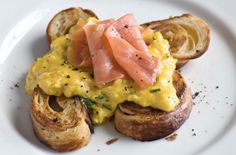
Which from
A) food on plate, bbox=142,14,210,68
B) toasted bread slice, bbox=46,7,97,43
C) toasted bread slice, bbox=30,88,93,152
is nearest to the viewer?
toasted bread slice, bbox=30,88,93,152

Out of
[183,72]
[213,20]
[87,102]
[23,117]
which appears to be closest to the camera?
[87,102]

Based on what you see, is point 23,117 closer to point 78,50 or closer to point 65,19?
point 78,50

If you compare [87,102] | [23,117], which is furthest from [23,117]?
[87,102]

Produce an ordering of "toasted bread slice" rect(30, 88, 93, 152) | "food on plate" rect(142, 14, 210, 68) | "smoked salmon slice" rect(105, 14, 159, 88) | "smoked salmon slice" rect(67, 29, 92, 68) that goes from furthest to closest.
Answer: "food on plate" rect(142, 14, 210, 68)
"smoked salmon slice" rect(67, 29, 92, 68)
"smoked salmon slice" rect(105, 14, 159, 88)
"toasted bread slice" rect(30, 88, 93, 152)

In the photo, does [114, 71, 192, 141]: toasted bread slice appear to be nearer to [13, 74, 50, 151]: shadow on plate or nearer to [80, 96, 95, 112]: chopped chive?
[80, 96, 95, 112]: chopped chive

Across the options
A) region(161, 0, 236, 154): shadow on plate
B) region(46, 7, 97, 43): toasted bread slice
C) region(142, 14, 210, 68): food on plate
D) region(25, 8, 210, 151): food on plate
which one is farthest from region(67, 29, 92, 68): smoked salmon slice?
region(161, 0, 236, 154): shadow on plate

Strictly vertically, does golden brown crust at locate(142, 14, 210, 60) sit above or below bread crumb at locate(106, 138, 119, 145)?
above
